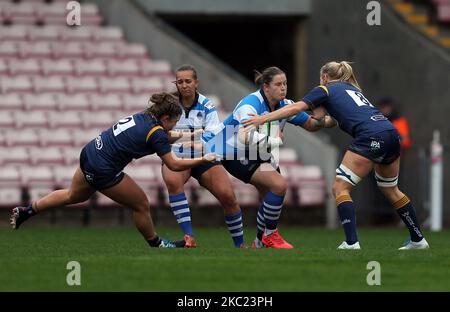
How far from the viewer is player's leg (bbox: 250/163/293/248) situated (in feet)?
41.8

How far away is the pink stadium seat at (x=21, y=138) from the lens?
2134 centimetres

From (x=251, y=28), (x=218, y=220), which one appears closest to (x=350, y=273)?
(x=218, y=220)

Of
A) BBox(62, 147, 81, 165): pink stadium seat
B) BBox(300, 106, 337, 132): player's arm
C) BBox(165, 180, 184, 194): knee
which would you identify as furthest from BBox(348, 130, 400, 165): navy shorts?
BBox(62, 147, 81, 165): pink stadium seat

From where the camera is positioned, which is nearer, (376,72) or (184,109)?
(184,109)

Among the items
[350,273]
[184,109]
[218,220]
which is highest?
[184,109]

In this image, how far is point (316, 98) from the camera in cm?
1188

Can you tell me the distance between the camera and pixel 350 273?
9.74 m

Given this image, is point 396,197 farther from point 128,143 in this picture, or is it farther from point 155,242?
point 128,143

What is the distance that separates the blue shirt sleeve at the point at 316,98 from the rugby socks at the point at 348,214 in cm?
92

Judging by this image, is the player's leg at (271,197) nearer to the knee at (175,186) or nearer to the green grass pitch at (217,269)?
the knee at (175,186)

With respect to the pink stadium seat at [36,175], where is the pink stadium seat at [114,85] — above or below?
above

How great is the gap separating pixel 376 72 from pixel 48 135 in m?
6.63

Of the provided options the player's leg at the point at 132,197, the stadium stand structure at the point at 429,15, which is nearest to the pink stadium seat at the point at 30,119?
the stadium stand structure at the point at 429,15

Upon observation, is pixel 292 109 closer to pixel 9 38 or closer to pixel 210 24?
pixel 9 38
